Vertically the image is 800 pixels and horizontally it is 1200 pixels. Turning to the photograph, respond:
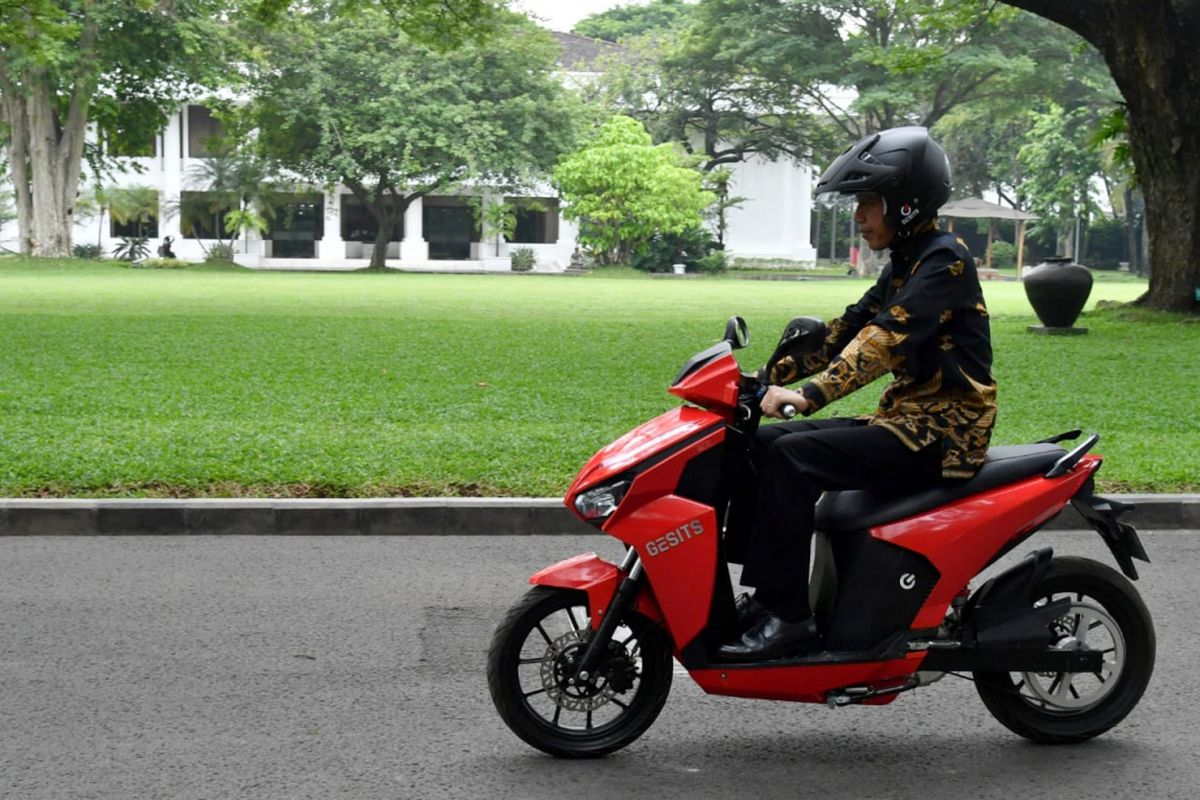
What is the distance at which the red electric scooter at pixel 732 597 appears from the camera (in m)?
4.43

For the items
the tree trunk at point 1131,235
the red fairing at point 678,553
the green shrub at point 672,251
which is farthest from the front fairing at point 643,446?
the tree trunk at point 1131,235

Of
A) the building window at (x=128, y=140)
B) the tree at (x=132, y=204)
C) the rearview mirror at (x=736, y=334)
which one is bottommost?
the rearview mirror at (x=736, y=334)

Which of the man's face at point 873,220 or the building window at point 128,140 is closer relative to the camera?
the man's face at point 873,220

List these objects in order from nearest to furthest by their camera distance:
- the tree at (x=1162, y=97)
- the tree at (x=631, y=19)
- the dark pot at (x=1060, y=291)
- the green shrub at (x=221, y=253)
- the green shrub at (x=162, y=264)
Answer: the tree at (x=1162, y=97)
the dark pot at (x=1060, y=291)
the green shrub at (x=162, y=264)
the green shrub at (x=221, y=253)
the tree at (x=631, y=19)

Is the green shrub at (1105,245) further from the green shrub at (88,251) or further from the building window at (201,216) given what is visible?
the green shrub at (88,251)

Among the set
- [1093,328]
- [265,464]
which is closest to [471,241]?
[1093,328]

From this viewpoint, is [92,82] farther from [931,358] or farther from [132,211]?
[931,358]

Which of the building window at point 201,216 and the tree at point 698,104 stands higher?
the tree at point 698,104

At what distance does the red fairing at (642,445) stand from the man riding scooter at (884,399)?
209 mm

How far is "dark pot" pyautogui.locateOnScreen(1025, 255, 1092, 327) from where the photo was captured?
69.5ft

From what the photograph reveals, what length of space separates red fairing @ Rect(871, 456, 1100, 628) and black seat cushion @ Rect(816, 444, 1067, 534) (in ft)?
0.07

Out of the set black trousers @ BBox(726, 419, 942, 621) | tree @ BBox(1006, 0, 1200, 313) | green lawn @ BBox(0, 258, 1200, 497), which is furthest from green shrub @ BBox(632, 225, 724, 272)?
black trousers @ BBox(726, 419, 942, 621)

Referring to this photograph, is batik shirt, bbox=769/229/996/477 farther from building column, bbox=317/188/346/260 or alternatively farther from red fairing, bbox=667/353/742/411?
building column, bbox=317/188/346/260

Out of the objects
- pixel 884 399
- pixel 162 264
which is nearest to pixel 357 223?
pixel 162 264
